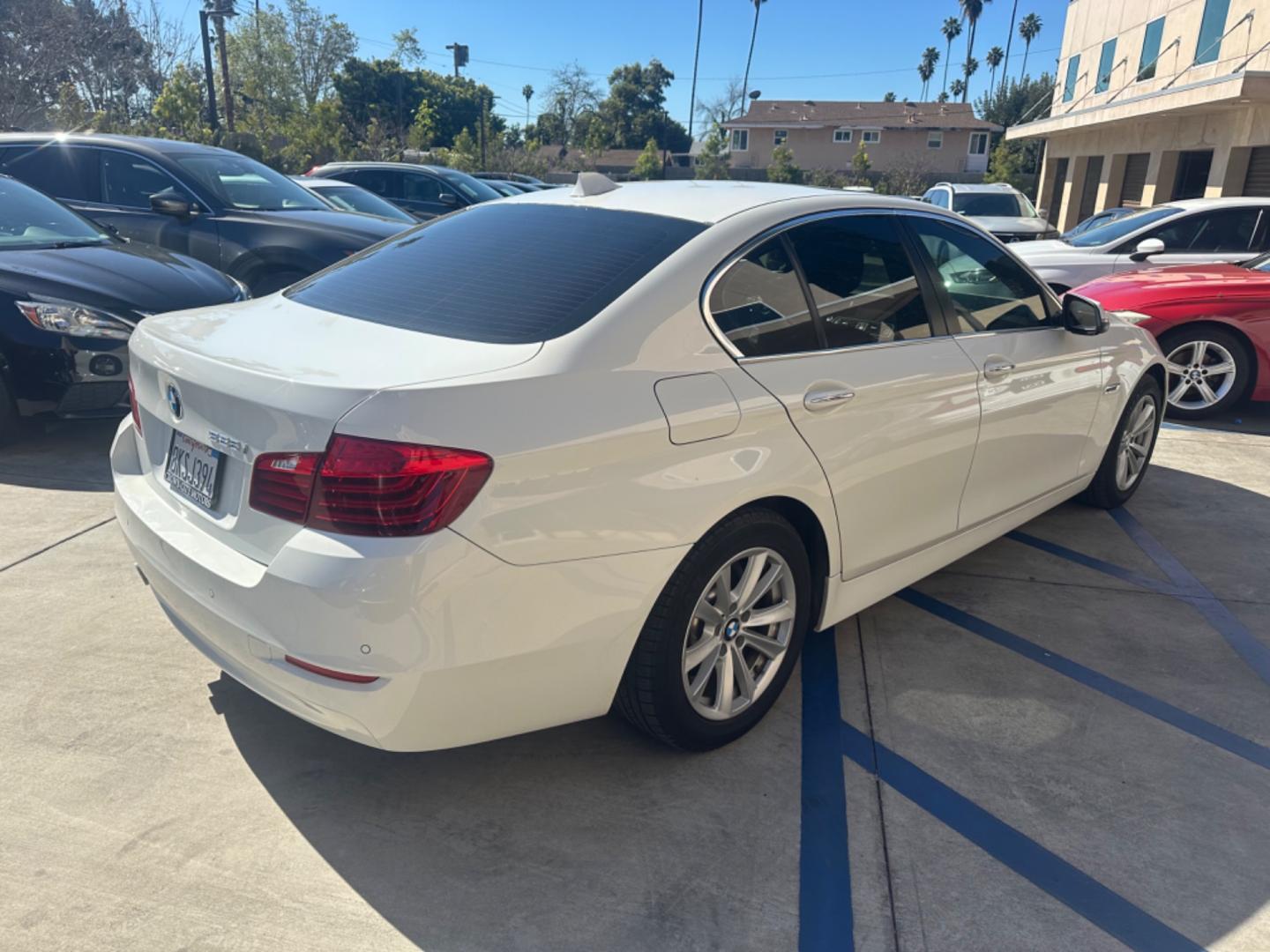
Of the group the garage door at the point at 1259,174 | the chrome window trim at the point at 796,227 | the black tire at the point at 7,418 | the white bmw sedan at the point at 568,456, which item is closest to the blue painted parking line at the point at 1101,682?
the white bmw sedan at the point at 568,456

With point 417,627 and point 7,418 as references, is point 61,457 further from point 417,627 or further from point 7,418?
point 417,627

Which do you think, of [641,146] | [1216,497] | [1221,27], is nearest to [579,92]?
[641,146]

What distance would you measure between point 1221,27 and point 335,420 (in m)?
24.1

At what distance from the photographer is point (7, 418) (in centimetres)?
542

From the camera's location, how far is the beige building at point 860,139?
64.2 metres

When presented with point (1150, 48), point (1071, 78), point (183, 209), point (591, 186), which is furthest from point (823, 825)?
point (1071, 78)

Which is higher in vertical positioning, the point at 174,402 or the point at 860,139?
the point at 860,139

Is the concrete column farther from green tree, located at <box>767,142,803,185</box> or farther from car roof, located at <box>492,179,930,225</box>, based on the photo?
green tree, located at <box>767,142,803,185</box>

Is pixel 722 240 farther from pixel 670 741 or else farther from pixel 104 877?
pixel 104 877

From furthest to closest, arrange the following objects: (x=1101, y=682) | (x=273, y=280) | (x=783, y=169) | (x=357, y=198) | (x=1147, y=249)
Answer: (x=783, y=169), (x=357, y=198), (x=1147, y=249), (x=273, y=280), (x=1101, y=682)

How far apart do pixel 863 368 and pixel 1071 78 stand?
107ft

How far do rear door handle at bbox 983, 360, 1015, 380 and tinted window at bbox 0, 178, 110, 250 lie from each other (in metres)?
5.62

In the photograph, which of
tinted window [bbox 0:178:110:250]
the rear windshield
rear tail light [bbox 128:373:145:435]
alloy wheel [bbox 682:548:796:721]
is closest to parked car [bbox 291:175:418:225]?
tinted window [bbox 0:178:110:250]

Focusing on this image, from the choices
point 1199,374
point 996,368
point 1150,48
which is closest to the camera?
point 996,368
